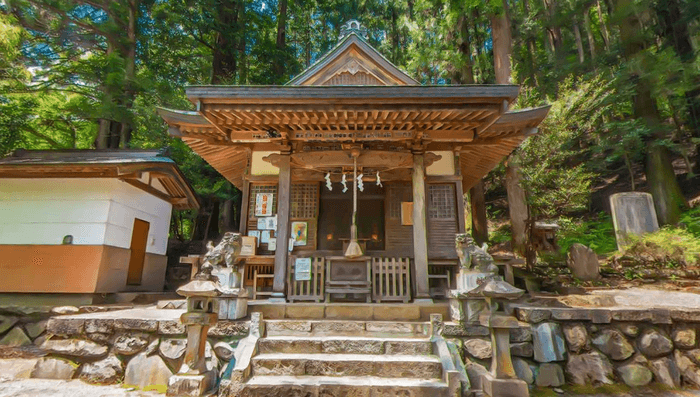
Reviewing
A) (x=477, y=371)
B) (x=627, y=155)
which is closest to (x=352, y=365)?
(x=477, y=371)

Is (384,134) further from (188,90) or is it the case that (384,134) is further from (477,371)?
(477,371)

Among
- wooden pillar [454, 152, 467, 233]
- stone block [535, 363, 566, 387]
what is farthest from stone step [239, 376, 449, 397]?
wooden pillar [454, 152, 467, 233]

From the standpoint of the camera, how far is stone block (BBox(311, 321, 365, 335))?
5.34 meters

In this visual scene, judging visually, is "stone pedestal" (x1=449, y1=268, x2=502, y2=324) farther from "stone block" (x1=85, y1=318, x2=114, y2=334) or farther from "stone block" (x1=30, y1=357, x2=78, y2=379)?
"stone block" (x1=30, y1=357, x2=78, y2=379)

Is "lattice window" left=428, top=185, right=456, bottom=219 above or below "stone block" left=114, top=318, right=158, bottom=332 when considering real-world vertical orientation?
above

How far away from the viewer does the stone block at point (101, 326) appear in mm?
5055

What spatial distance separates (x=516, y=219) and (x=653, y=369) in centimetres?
715

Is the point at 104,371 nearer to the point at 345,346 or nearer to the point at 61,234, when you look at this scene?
the point at 345,346

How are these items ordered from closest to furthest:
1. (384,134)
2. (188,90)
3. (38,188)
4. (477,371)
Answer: (477,371) < (188,90) < (384,134) < (38,188)

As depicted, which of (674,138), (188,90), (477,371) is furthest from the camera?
(674,138)

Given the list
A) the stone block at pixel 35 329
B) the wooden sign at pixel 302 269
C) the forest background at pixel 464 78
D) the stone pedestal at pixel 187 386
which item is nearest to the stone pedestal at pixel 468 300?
the wooden sign at pixel 302 269

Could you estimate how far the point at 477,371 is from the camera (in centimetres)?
473

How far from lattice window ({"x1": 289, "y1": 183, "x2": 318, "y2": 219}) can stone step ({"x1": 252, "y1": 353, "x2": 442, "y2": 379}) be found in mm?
4798

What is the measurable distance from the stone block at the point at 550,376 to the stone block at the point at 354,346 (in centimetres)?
231
